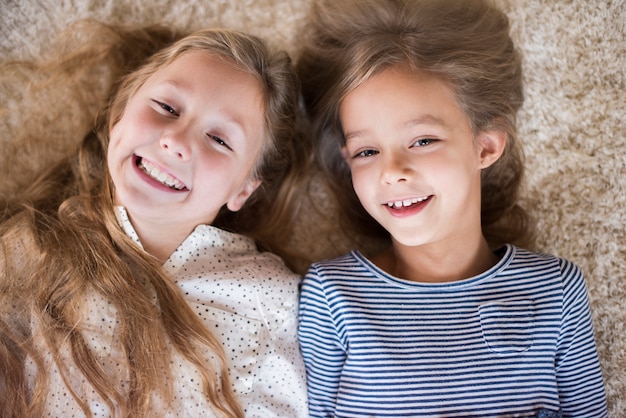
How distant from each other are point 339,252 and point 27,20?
0.94 m

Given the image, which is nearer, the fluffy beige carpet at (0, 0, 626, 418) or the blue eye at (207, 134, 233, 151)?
the blue eye at (207, 134, 233, 151)

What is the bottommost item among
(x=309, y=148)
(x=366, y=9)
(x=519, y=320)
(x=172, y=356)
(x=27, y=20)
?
(x=172, y=356)

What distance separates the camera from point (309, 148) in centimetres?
151

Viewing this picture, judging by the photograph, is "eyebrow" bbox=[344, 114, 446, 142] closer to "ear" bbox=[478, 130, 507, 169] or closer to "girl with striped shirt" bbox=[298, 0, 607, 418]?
"girl with striped shirt" bbox=[298, 0, 607, 418]

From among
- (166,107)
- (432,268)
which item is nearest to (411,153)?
(432,268)

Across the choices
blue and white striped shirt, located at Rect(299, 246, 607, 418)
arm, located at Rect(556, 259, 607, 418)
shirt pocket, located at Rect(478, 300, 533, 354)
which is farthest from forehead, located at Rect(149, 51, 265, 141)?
arm, located at Rect(556, 259, 607, 418)

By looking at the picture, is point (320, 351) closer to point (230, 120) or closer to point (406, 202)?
point (406, 202)

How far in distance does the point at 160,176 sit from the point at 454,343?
70cm

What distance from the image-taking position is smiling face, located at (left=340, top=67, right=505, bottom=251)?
119 cm

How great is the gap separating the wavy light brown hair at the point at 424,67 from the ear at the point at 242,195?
0.64ft

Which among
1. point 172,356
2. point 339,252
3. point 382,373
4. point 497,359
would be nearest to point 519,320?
point 497,359

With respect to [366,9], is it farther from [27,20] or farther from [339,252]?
[27,20]

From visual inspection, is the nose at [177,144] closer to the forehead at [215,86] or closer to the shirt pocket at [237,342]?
the forehead at [215,86]

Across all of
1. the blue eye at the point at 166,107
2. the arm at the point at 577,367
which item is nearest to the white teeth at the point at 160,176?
the blue eye at the point at 166,107
